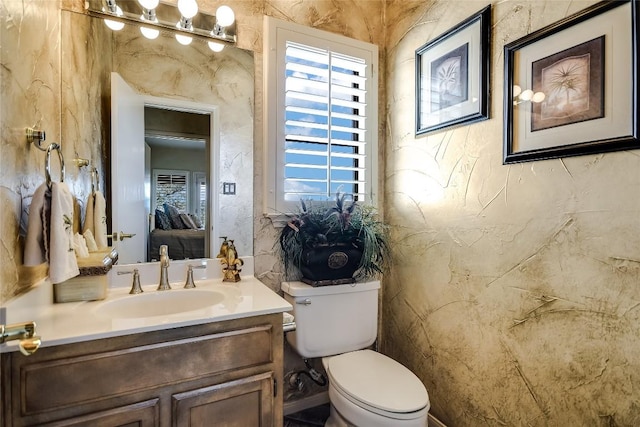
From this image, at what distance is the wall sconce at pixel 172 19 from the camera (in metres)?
1.46

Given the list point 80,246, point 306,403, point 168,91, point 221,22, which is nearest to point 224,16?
point 221,22

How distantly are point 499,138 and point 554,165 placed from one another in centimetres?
26

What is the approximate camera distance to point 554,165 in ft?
4.00

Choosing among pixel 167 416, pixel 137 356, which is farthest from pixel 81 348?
pixel 167 416

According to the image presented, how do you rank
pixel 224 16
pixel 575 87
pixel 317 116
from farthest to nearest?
1. pixel 317 116
2. pixel 224 16
3. pixel 575 87

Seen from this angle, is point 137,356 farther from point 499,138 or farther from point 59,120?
point 499,138

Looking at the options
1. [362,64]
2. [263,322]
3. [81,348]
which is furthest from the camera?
[362,64]

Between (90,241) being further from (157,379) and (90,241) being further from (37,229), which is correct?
(157,379)

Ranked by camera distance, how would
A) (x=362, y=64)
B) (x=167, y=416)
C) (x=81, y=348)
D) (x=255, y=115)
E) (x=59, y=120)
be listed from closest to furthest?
(x=81, y=348)
(x=167, y=416)
(x=59, y=120)
(x=255, y=115)
(x=362, y=64)

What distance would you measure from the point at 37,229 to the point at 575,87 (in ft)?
5.87

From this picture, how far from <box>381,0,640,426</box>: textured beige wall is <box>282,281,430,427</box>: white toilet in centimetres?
31

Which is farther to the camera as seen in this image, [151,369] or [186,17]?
[186,17]

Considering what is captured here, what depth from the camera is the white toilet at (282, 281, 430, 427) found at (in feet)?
4.16

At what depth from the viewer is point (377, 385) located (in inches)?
54.9
